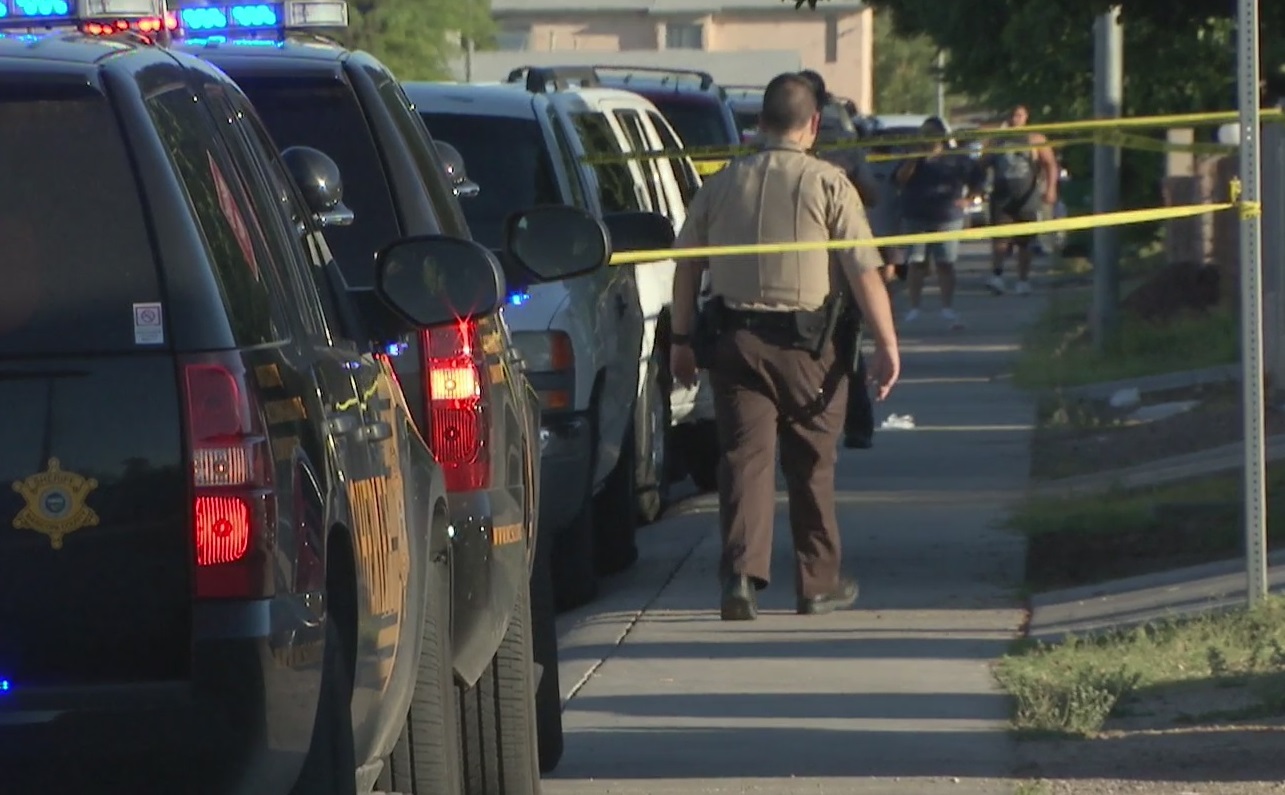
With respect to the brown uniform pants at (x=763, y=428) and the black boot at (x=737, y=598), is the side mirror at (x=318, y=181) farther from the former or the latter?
the black boot at (x=737, y=598)

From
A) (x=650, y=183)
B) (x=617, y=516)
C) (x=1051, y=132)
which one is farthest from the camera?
(x=650, y=183)

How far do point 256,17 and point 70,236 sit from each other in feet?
10.9

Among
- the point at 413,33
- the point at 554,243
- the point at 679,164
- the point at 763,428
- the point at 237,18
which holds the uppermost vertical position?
the point at 413,33

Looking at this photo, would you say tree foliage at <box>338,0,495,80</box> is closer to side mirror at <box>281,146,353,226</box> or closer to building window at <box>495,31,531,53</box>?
building window at <box>495,31,531,53</box>

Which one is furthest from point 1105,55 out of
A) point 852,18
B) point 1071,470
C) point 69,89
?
point 852,18

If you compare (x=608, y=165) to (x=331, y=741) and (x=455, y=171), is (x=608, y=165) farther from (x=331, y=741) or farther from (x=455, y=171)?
(x=331, y=741)

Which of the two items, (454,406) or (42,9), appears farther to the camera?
(454,406)

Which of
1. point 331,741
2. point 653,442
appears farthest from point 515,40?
point 331,741

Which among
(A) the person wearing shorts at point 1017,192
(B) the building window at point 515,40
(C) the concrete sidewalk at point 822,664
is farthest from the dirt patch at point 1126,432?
(B) the building window at point 515,40

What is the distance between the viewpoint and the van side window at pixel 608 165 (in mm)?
10289

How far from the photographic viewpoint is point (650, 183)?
37.5ft

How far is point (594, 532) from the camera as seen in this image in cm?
990

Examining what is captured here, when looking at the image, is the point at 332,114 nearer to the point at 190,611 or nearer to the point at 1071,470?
the point at 190,611

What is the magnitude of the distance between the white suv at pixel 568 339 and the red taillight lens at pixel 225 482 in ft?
16.1
